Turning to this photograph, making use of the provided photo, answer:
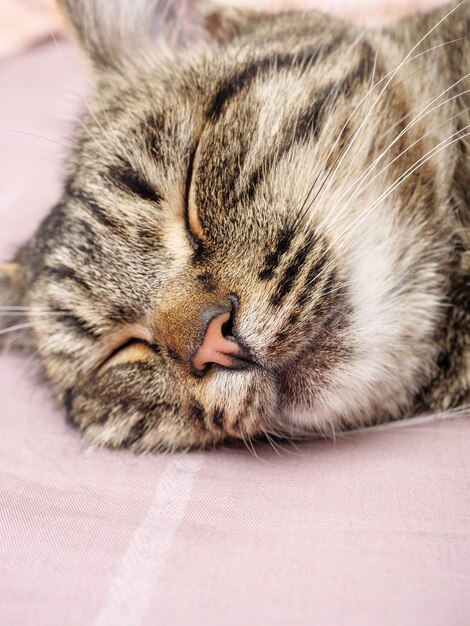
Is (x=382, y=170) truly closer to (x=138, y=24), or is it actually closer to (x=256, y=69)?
(x=256, y=69)

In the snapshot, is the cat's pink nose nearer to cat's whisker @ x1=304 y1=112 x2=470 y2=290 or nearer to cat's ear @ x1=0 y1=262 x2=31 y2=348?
cat's whisker @ x1=304 y1=112 x2=470 y2=290

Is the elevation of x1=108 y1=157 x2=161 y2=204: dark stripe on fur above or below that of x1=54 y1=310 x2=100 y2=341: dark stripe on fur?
above

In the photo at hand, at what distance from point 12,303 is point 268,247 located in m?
0.80

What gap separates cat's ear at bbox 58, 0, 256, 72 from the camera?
4.21 ft

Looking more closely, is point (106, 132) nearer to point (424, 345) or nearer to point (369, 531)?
point (424, 345)

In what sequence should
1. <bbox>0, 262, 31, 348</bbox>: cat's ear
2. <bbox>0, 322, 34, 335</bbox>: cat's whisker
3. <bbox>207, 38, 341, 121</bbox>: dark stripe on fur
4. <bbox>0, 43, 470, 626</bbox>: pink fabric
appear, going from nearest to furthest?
<bbox>0, 43, 470, 626</bbox>: pink fabric, <bbox>207, 38, 341, 121</bbox>: dark stripe on fur, <bbox>0, 322, 34, 335</bbox>: cat's whisker, <bbox>0, 262, 31, 348</bbox>: cat's ear

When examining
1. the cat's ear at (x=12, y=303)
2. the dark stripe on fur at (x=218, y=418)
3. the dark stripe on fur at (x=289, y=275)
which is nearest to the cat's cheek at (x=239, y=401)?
the dark stripe on fur at (x=218, y=418)

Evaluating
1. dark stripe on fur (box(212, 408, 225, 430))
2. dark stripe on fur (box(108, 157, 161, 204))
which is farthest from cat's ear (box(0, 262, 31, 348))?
dark stripe on fur (box(212, 408, 225, 430))

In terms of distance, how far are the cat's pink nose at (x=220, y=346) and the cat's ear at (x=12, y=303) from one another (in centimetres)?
62

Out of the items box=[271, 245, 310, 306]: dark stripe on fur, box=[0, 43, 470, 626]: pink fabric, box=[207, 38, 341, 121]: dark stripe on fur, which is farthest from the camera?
box=[207, 38, 341, 121]: dark stripe on fur

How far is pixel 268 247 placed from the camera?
899mm

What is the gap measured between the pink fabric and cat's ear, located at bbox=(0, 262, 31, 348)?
307mm

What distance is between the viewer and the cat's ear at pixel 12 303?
139 cm

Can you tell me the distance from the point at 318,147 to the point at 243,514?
0.57m
